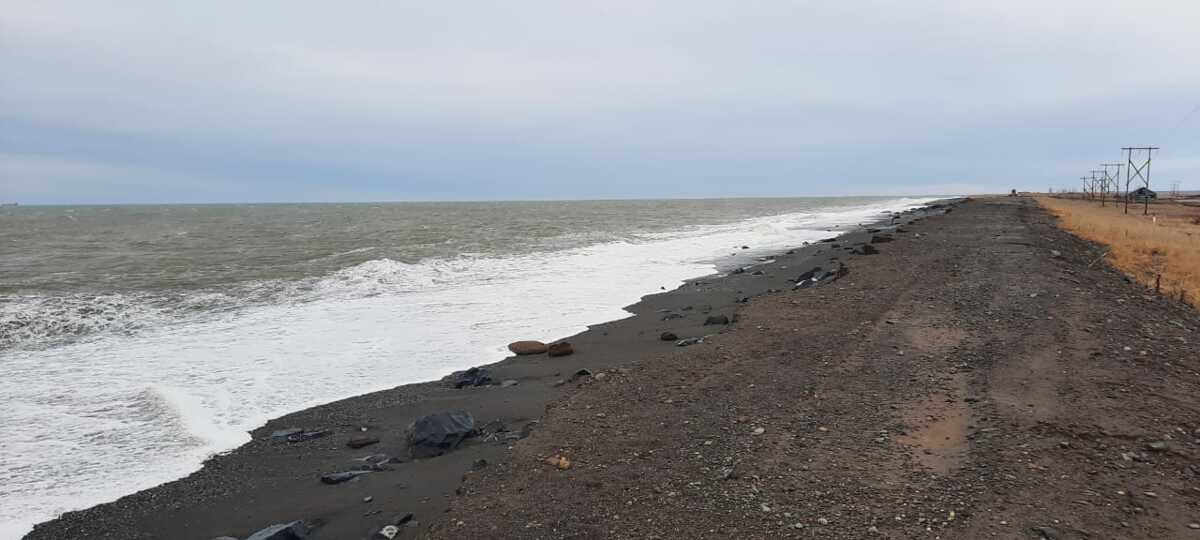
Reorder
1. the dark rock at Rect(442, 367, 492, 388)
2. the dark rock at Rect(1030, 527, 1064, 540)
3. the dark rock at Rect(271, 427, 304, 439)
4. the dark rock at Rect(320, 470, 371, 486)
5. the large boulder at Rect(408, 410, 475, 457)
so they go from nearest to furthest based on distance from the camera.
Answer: the dark rock at Rect(1030, 527, 1064, 540), the dark rock at Rect(320, 470, 371, 486), the large boulder at Rect(408, 410, 475, 457), the dark rock at Rect(271, 427, 304, 439), the dark rock at Rect(442, 367, 492, 388)

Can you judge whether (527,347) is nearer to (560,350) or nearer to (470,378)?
(560,350)

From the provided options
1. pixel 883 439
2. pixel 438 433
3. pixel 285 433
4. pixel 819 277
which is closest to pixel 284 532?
pixel 438 433

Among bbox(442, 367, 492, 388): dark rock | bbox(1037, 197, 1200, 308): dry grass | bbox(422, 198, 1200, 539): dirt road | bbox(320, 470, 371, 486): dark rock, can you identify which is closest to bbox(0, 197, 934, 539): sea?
bbox(442, 367, 492, 388): dark rock

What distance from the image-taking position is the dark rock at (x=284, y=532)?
4.30 m

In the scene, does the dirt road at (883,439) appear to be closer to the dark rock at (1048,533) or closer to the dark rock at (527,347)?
the dark rock at (1048,533)

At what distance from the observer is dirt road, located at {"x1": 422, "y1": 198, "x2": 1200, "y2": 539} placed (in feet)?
13.3

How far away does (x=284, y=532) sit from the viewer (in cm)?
438

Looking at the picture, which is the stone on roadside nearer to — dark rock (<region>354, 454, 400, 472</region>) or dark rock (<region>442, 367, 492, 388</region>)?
dark rock (<region>442, 367, 492, 388</region>)

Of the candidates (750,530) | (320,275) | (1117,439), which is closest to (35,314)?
(320,275)

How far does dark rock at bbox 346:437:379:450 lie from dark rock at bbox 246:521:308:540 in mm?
1689

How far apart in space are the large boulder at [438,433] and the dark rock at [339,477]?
544 mm

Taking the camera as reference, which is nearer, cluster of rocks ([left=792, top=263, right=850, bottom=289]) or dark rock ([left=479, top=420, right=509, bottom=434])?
dark rock ([left=479, top=420, right=509, bottom=434])

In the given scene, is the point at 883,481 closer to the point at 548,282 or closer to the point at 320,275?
the point at 548,282

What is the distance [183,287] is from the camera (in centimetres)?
1777
